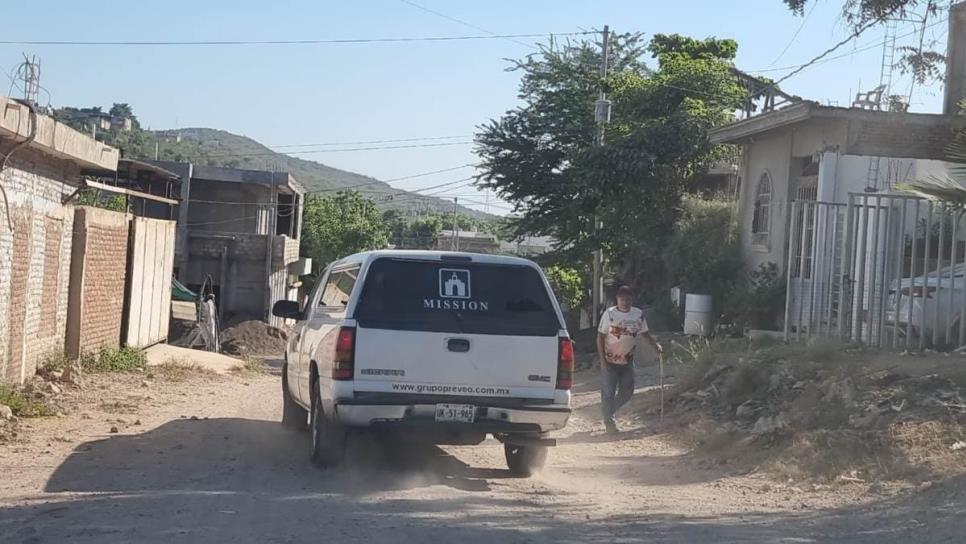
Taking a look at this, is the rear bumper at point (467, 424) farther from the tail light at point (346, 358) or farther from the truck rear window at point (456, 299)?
the truck rear window at point (456, 299)

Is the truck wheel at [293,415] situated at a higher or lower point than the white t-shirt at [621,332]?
lower

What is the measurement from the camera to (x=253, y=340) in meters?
38.1

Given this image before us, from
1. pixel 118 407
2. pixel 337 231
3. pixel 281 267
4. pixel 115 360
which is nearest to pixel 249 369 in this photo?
pixel 115 360

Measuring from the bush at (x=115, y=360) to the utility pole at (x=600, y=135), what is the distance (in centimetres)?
1386

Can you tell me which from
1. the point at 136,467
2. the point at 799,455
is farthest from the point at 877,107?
the point at 136,467

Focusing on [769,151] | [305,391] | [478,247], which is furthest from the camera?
[478,247]

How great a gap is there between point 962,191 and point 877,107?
10.7m

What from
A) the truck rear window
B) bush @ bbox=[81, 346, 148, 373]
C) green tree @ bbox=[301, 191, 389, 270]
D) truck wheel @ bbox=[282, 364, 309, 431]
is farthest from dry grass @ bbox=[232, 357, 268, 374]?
green tree @ bbox=[301, 191, 389, 270]

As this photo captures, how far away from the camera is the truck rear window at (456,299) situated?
31.2 feet

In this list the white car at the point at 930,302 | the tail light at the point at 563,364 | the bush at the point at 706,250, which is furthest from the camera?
the bush at the point at 706,250

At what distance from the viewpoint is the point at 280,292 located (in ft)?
150

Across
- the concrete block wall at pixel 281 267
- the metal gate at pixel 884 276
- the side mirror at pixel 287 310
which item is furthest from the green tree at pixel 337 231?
the side mirror at pixel 287 310

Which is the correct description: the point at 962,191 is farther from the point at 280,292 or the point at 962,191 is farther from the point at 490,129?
the point at 280,292

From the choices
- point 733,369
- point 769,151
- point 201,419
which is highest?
point 769,151
